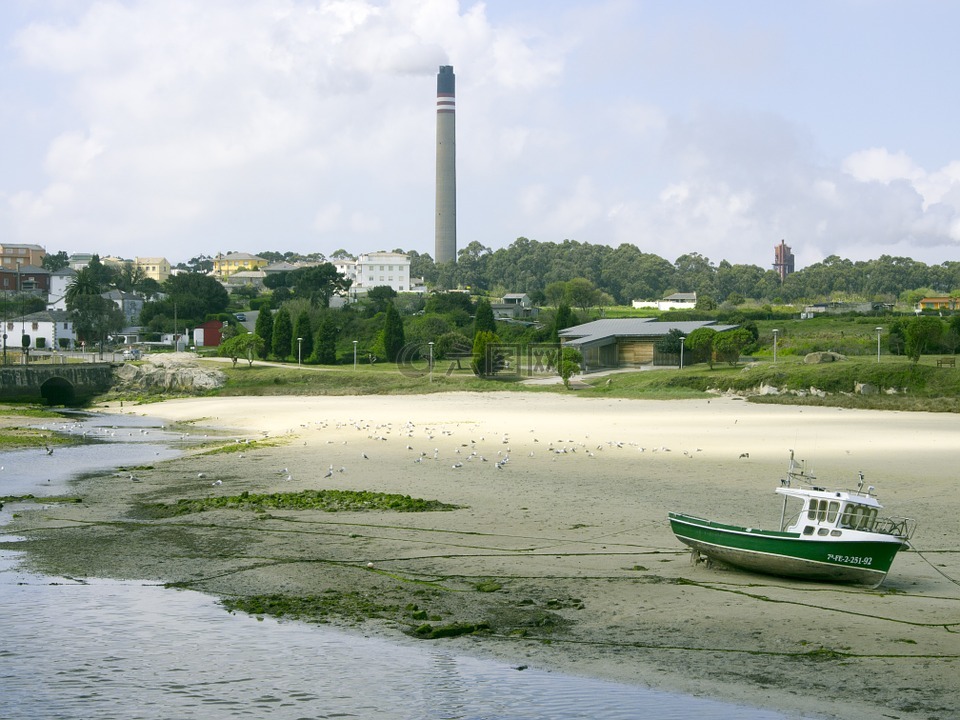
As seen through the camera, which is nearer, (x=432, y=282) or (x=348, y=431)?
(x=348, y=431)

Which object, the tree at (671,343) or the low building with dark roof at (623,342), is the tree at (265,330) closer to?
the low building with dark roof at (623,342)

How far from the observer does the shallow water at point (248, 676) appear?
12.4 metres

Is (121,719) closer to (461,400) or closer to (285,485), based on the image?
(285,485)

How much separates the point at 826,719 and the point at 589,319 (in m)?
95.9

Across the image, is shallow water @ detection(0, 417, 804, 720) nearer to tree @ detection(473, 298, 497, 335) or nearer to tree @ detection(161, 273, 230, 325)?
tree @ detection(473, 298, 497, 335)

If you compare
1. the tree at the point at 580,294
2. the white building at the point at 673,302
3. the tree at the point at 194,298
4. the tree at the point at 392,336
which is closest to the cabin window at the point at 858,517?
the tree at the point at 392,336

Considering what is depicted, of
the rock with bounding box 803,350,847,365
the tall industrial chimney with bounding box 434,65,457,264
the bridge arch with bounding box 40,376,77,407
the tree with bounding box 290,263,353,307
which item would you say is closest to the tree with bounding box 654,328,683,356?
the rock with bounding box 803,350,847,365

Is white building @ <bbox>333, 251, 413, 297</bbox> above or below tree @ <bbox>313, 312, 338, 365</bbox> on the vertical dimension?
above

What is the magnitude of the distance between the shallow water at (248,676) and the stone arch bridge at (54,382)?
5813cm

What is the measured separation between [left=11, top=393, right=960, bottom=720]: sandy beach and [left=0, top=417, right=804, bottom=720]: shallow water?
648 millimetres

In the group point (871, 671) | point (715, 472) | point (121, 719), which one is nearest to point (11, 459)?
point (715, 472)

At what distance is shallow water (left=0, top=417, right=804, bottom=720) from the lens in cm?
1235

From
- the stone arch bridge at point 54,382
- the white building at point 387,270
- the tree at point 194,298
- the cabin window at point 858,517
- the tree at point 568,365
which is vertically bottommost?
the cabin window at point 858,517

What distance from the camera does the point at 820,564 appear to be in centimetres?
1692
